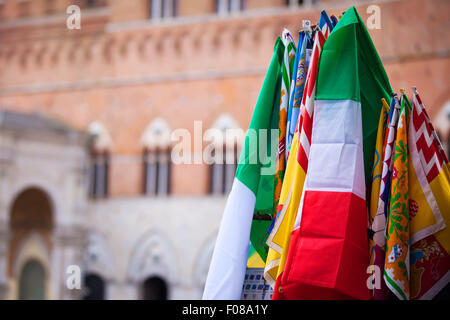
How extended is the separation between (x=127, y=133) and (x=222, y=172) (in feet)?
5.05

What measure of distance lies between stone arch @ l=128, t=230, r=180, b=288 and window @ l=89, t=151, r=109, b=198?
3.29 ft

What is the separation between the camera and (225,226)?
1222 mm

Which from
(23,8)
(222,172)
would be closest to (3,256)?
(222,172)

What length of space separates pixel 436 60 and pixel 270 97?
7.05 metres

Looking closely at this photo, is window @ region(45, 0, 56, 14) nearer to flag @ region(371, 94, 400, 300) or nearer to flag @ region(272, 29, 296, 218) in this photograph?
flag @ region(272, 29, 296, 218)

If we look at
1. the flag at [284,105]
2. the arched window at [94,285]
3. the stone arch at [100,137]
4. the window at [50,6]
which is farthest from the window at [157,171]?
the flag at [284,105]

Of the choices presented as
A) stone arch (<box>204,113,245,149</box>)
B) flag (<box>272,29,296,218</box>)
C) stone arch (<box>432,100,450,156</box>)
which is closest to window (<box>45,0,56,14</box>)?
stone arch (<box>204,113,245,149</box>)

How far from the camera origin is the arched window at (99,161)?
9.19 m

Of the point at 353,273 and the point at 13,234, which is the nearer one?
the point at 353,273

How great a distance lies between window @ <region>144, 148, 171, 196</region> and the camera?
8914mm

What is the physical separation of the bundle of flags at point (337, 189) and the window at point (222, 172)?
7132 millimetres

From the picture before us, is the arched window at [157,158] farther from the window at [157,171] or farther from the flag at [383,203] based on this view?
the flag at [383,203]
